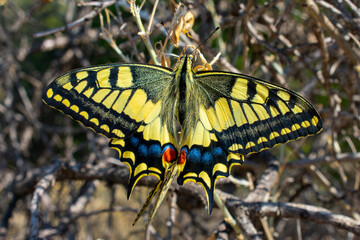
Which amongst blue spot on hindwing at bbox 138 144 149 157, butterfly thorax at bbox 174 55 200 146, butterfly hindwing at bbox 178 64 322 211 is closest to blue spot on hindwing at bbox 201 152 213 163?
butterfly hindwing at bbox 178 64 322 211

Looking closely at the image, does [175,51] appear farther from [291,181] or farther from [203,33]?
[291,181]

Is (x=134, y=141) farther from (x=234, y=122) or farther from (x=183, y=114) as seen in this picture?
(x=234, y=122)

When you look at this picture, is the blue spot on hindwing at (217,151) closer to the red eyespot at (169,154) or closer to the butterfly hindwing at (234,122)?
the butterfly hindwing at (234,122)

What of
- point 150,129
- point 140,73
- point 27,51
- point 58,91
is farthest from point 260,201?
point 27,51

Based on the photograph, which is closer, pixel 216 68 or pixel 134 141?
pixel 134 141

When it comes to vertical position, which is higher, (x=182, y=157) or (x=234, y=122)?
(x=234, y=122)

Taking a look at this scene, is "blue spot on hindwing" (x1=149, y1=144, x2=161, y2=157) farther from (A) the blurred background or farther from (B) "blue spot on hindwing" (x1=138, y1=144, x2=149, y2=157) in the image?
(A) the blurred background

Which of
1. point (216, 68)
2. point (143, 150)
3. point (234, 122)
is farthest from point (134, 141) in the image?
point (216, 68)

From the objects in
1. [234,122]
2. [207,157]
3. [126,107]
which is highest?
[126,107]
